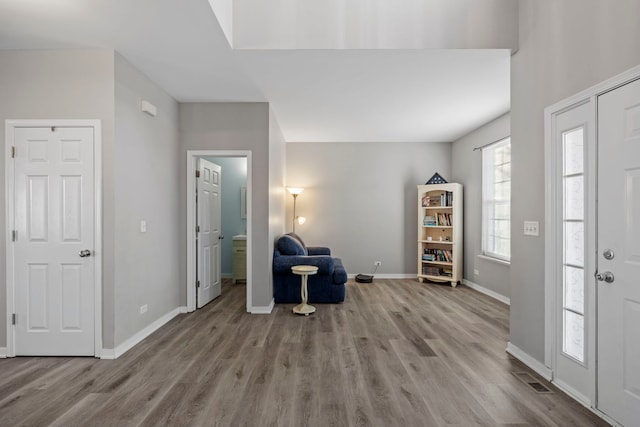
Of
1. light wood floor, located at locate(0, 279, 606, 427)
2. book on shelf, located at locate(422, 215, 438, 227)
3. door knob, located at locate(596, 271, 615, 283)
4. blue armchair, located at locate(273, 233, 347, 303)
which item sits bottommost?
light wood floor, located at locate(0, 279, 606, 427)

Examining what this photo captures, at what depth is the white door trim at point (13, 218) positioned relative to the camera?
278 centimetres

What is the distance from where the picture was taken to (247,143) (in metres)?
4.07

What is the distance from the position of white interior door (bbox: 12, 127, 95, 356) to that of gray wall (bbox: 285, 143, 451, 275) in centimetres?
378

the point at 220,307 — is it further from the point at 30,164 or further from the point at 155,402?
the point at 30,164

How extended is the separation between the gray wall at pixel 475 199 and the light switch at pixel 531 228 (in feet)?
7.08

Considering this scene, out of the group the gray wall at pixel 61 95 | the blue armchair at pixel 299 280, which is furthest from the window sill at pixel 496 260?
the gray wall at pixel 61 95

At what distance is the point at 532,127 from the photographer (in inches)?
102

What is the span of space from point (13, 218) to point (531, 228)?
173 inches

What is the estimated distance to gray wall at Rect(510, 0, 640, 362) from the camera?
1.91 meters

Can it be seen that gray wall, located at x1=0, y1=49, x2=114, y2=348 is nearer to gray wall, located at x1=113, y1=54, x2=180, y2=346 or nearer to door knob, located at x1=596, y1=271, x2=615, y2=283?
gray wall, located at x1=113, y1=54, x2=180, y2=346

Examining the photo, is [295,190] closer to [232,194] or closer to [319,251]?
[319,251]

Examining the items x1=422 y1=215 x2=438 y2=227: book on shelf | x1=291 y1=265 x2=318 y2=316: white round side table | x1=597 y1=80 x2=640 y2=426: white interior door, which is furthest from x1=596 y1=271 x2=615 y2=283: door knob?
x1=422 y1=215 x2=438 y2=227: book on shelf

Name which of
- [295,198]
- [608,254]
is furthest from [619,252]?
[295,198]

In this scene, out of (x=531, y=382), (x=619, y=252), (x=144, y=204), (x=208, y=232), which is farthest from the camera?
(x=208, y=232)
